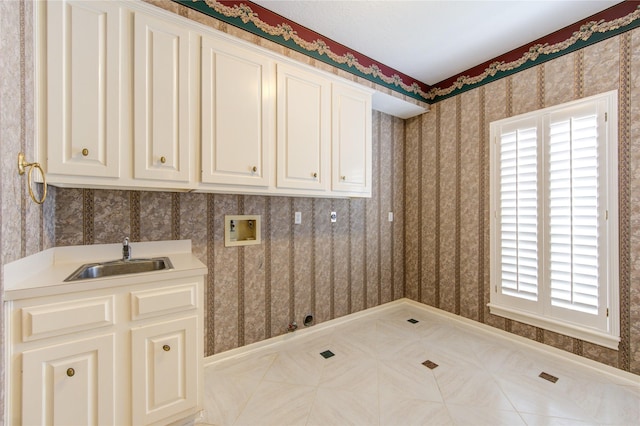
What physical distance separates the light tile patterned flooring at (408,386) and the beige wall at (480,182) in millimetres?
377

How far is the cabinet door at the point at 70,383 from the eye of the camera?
44.5 inches

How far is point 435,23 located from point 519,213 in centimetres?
180

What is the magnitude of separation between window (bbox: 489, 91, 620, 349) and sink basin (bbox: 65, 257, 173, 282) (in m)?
2.84

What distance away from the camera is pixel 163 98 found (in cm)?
162

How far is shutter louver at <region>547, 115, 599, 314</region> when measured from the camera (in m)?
2.06

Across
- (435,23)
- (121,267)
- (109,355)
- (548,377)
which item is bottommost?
(548,377)

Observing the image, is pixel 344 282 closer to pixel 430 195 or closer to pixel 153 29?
pixel 430 195

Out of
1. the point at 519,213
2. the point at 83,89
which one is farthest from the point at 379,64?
the point at 83,89

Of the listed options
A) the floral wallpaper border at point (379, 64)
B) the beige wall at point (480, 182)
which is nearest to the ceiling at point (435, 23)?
the floral wallpaper border at point (379, 64)

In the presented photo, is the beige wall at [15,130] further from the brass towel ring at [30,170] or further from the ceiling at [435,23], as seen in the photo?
the ceiling at [435,23]

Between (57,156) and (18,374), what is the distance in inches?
38.7

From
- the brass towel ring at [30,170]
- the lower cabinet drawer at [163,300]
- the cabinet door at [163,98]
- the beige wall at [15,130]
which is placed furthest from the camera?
the cabinet door at [163,98]

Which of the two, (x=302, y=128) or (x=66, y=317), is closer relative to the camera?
(x=66, y=317)

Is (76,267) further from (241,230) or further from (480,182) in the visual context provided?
(480,182)
